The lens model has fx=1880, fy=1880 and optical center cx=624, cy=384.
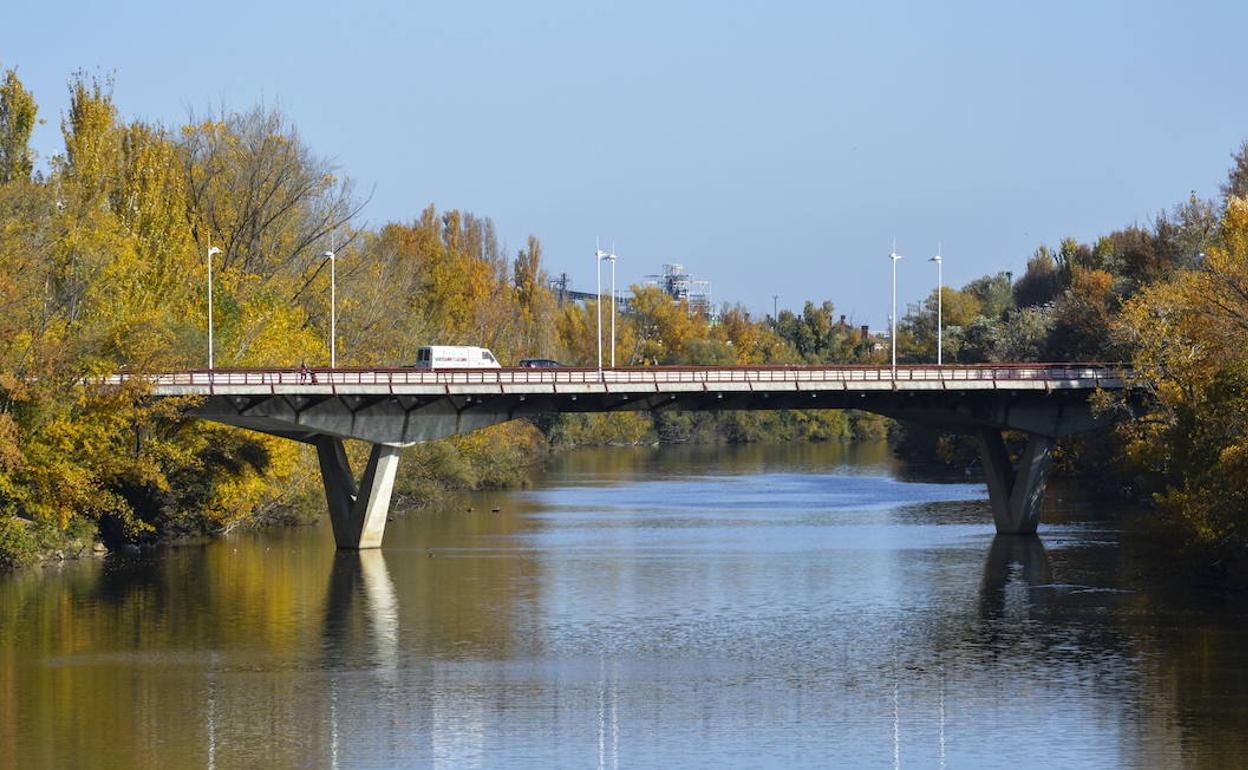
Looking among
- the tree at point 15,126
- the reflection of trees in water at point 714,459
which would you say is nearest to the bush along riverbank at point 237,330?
the tree at point 15,126

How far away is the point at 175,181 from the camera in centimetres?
9356

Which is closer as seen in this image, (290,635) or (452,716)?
(452,716)

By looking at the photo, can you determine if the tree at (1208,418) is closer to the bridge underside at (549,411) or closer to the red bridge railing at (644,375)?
the red bridge railing at (644,375)

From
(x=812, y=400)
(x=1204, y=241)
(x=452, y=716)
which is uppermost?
(x=1204, y=241)

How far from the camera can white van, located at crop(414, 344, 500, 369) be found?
92188 mm

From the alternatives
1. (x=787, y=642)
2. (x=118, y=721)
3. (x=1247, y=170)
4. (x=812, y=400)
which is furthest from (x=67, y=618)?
(x=1247, y=170)

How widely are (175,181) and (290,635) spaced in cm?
4189

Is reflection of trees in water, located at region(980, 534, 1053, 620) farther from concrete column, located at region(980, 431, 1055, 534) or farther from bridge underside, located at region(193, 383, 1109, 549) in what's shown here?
bridge underside, located at region(193, 383, 1109, 549)

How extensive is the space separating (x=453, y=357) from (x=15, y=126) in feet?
75.7

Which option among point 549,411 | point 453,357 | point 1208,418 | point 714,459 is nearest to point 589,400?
point 549,411

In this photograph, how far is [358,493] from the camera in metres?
82.6

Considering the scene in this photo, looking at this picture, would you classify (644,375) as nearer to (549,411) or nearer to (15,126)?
(549,411)

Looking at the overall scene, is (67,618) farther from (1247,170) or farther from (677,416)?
(677,416)

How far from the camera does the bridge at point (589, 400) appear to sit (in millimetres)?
76438
